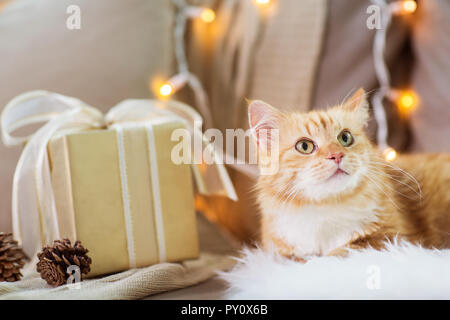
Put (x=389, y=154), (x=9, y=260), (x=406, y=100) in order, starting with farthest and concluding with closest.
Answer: (x=406, y=100)
(x=389, y=154)
(x=9, y=260)

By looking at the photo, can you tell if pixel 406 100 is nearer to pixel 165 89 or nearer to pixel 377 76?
pixel 377 76

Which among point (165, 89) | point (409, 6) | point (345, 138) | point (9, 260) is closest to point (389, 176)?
point (345, 138)

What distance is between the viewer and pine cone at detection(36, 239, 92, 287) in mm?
663

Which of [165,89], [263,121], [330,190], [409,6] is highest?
[409,6]

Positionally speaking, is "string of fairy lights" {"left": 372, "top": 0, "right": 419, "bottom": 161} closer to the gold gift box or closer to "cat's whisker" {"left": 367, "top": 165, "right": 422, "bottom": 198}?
"cat's whisker" {"left": 367, "top": 165, "right": 422, "bottom": 198}

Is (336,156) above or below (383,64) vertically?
below

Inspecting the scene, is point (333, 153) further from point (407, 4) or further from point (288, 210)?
point (407, 4)

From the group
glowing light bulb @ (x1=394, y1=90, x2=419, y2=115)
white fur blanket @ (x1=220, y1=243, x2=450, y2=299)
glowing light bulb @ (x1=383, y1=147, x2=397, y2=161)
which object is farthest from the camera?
glowing light bulb @ (x1=394, y1=90, x2=419, y2=115)

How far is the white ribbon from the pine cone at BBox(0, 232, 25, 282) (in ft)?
0.14

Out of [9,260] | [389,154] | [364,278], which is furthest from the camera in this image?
[389,154]

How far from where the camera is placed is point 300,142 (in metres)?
0.67

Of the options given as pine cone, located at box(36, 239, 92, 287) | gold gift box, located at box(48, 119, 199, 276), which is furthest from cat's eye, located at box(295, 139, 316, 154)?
pine cone, located at box(36, 239, 92, 287)

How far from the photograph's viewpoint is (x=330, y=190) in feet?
2.12

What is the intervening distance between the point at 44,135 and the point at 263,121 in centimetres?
38
